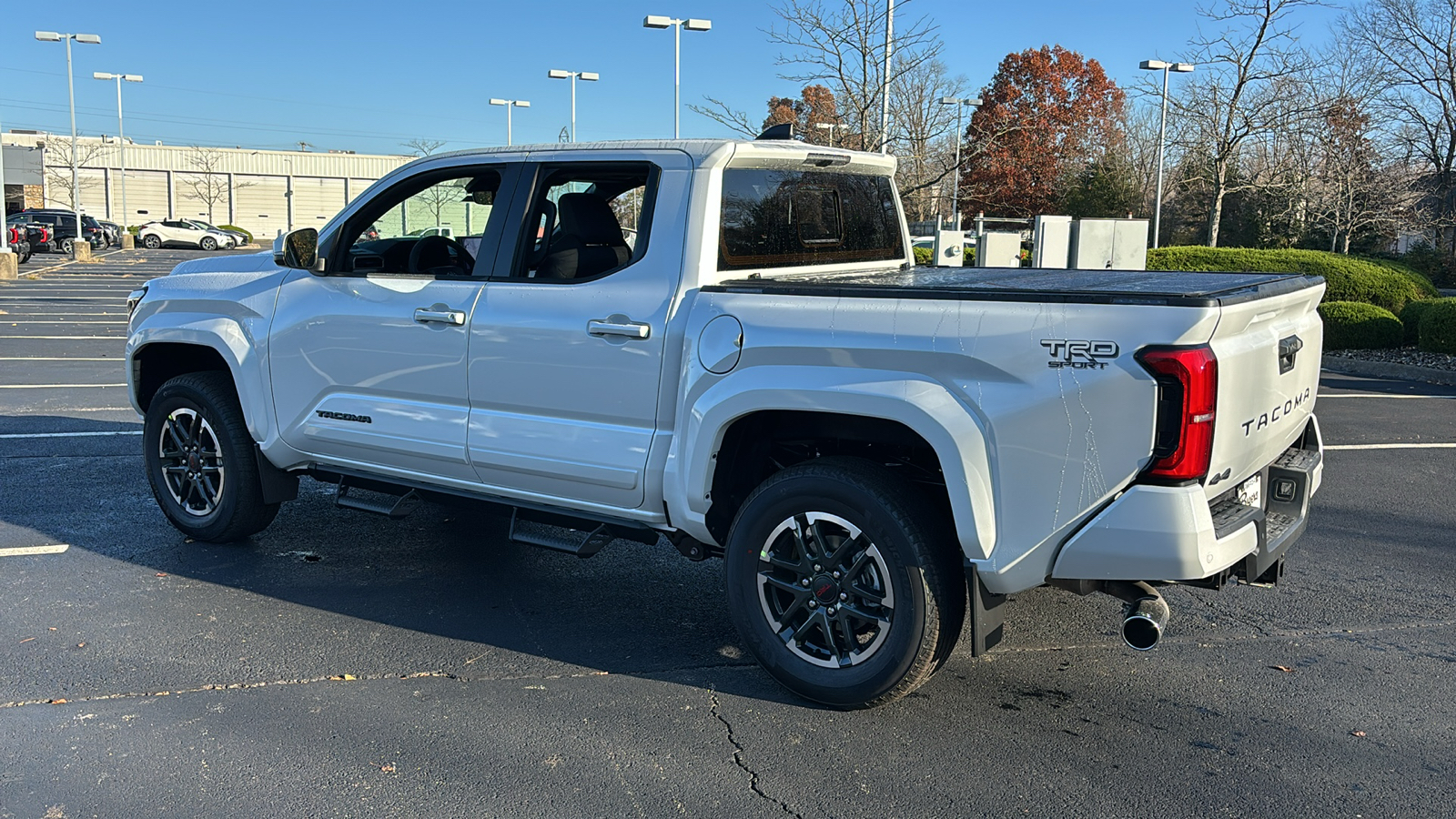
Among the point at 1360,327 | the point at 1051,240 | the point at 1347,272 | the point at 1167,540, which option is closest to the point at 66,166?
the point at 1051,240

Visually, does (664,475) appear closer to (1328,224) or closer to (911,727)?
(911,727)

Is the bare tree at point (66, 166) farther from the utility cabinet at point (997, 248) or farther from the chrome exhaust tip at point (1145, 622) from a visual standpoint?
the chrome exhaust tip at point (1145, 622)

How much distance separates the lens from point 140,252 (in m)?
50.1

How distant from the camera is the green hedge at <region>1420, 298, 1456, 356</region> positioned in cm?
1491

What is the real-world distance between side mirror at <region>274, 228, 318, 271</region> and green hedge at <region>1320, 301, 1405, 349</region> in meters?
14.7

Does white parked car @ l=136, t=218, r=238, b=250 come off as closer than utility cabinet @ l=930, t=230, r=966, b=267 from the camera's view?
No

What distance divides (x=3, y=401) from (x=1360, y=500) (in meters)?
10.9

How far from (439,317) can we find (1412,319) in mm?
15588

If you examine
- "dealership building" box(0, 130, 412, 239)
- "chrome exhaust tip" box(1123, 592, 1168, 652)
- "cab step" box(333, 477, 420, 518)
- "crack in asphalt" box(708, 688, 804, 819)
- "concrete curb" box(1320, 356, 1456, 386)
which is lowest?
"crack in asphalt" box(708, 688, 804, 819)

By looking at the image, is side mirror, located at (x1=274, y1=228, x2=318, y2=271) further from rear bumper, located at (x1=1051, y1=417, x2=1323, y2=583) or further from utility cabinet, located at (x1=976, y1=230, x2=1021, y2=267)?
utility cabinet, located at (x1=976, y1=230, x2=1021, y2=267)

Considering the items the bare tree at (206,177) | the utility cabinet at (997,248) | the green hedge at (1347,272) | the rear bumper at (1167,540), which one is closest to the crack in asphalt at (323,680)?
the rear bumper at (1167,540)

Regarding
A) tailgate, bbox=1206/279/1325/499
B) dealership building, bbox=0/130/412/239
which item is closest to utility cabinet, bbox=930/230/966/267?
tailgate, bbox=1206/279/1325/499

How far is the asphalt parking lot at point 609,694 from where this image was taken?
3533 millimetres

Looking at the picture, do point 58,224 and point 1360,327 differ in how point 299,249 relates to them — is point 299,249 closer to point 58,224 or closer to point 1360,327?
point 1360,327
